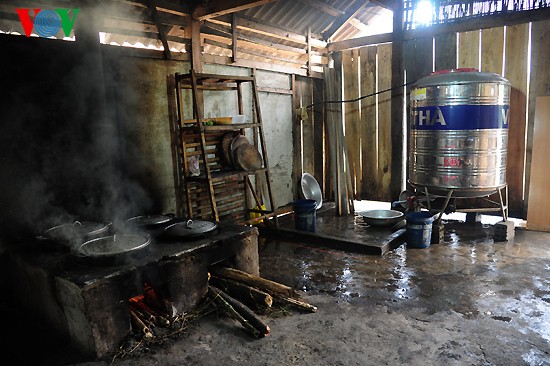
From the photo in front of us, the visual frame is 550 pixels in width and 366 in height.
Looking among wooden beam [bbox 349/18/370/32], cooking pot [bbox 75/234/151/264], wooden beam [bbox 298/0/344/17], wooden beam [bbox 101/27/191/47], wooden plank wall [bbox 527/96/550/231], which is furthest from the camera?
wooden beam [bbox 349/18/370/32]

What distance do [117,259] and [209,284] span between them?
1.14 meters

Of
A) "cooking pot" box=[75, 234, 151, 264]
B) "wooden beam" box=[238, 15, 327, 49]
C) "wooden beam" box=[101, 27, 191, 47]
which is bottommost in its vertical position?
"cooking pot" box=[75, 234, 151, 264]

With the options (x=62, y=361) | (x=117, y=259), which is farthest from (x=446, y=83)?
(x=62, y=361)

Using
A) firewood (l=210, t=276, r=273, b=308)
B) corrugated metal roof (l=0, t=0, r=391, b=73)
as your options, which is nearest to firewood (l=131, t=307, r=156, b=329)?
firewood (l=210, t=276, r=273, b=308)

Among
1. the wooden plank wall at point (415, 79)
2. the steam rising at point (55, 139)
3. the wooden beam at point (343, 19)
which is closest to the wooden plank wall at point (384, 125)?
the wooden plank wall at point (415, 79)

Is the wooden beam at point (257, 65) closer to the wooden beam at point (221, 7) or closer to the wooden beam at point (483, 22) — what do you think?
the wooden beam at point (221, 7)

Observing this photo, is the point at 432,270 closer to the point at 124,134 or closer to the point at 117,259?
the point at 117,259

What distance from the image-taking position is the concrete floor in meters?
3.00

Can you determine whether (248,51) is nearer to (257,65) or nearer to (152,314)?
(257,65)

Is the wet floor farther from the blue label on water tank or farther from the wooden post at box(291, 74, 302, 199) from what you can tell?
the wooden post at box(291, 74, 302, 199)

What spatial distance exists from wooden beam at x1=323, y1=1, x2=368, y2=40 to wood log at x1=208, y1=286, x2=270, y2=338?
6480 mm

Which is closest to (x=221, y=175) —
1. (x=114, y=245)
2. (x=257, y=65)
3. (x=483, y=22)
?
(x=114, y=245)

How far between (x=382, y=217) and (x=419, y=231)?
0.85 meters

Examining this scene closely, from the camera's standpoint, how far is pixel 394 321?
349cm
